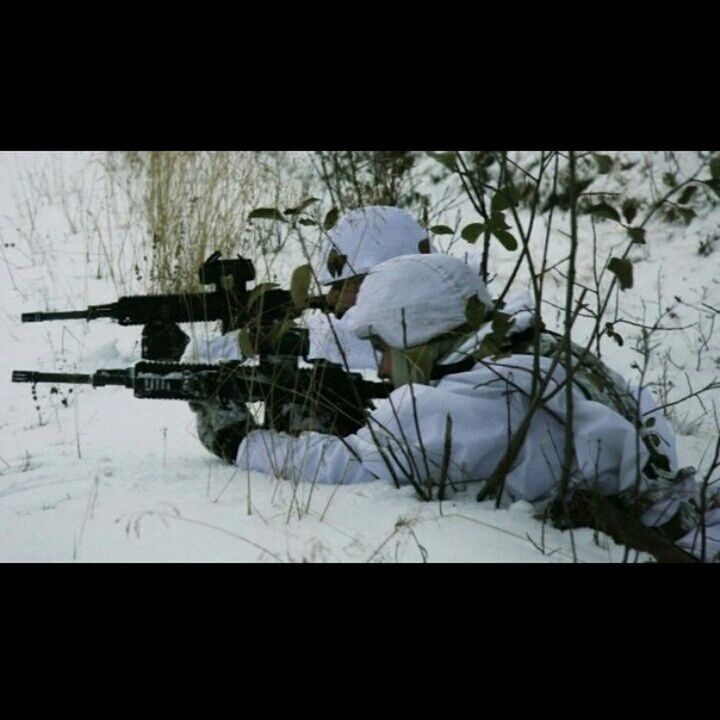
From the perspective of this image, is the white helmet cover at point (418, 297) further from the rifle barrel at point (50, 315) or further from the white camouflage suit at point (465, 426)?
the rifle barrel at point (50, 315)

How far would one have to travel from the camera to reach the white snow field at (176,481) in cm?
189

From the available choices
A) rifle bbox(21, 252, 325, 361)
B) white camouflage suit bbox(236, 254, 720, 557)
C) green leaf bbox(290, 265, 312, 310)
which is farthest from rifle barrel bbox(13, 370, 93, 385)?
green leaf bbox(290, 265, 312, 310)

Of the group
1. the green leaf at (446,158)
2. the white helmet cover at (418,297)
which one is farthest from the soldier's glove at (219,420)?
the green leaf at (446,158)

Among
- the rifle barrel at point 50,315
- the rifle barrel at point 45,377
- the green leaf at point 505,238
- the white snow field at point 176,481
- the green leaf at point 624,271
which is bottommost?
the white snow field at point 176,481

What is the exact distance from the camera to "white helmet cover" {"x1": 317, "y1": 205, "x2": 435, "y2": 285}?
340 centimetres

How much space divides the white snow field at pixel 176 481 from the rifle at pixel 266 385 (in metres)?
0.26

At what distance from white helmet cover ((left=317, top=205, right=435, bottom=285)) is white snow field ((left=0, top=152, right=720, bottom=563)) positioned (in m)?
1.03

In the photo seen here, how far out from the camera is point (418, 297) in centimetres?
228

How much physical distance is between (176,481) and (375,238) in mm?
1404

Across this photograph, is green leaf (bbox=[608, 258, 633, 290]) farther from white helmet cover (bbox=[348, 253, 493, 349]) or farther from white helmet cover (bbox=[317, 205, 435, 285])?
white helmet cover (bbox=[317, 205, 435, 285])

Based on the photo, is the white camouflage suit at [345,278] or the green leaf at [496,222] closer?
the green leaf at [496,222]

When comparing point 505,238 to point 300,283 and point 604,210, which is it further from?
point 300,283
